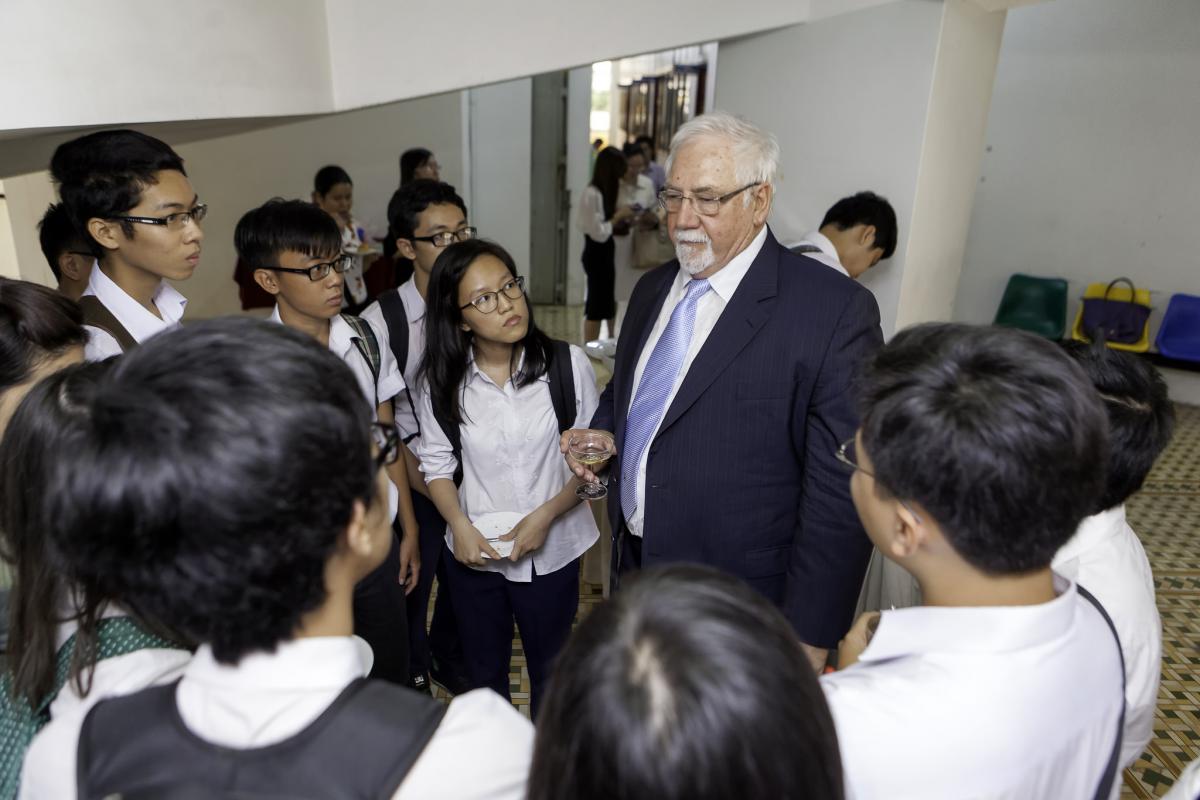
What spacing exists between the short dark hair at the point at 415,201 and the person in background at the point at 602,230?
11.6ft

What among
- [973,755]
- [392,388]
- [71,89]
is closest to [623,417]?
[392,388]

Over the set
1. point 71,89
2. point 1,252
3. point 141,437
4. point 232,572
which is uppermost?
point 71,89

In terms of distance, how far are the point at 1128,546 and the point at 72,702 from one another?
156 cm

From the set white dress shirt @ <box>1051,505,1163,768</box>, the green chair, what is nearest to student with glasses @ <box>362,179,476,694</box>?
white dress shirt @ <box>1051,505,1163,768</box>

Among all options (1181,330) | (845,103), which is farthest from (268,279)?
(1181,330)

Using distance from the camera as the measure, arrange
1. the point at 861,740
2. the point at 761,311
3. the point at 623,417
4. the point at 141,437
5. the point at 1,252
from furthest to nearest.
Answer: the point at 1,252
the point at 623,417
the point at 761,311
the point at 861,740
the point at 141,437

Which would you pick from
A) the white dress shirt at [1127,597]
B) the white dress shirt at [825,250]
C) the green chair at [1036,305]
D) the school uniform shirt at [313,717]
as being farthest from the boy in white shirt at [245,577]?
the green chair at [1036,305]

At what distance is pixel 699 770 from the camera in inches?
20.8

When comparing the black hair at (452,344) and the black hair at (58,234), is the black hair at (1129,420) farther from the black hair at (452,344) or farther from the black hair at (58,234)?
the black hair at (58,234)

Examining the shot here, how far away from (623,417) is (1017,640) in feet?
3.80

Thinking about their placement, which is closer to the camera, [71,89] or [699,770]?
[699,770]

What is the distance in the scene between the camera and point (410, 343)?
247 cm

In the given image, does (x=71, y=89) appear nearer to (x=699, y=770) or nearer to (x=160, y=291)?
(x=160, y=291)

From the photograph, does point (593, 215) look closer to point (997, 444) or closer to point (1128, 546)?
point (1128, 546)
